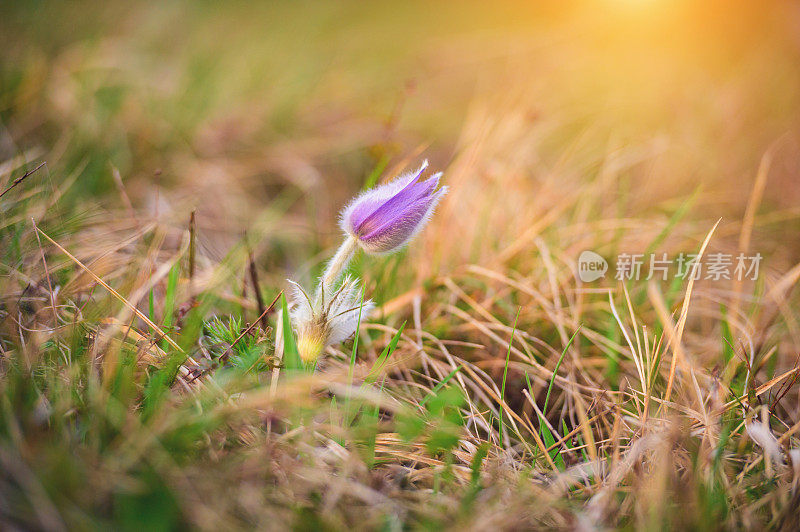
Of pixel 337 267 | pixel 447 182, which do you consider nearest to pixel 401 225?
pixel 337 267

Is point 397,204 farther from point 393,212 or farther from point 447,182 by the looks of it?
point 447,182

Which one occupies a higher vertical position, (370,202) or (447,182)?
(370,202)

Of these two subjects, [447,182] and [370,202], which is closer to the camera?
[370,202]

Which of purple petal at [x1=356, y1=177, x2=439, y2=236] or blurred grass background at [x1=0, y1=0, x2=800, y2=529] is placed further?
purple petal at [x1=356, y1=177, x2=439, y2=236]

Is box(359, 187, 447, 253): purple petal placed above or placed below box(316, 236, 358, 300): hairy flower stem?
above

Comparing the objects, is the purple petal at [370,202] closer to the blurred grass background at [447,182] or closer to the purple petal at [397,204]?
the purple petal at [397,204]

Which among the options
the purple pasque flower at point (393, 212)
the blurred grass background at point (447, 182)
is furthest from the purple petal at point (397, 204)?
the blurred grass background at point (447, 182)

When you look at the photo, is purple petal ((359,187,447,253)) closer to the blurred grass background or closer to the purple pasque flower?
the purple pasque flower

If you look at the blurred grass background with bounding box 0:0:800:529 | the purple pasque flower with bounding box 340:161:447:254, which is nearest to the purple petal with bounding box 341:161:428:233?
the purple pasque flower with bounding box 340:161:447:254
